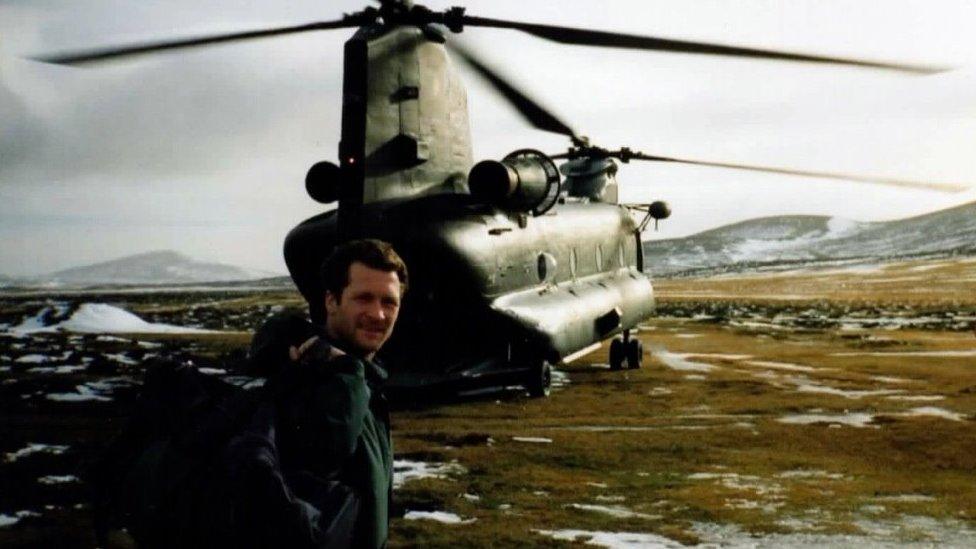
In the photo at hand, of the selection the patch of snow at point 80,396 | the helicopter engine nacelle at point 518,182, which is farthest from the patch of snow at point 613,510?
the patch of snow at point 80,396

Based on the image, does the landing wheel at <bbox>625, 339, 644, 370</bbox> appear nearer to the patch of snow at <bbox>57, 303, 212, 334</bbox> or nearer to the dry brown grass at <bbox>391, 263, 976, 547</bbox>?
the dry brown grass at <bbox>391, 263, 976, 547</bbox>

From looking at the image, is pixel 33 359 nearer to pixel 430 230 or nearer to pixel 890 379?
pixel 430 230

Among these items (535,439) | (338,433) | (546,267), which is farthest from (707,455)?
(338,433)

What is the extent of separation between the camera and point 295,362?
2.15 metres

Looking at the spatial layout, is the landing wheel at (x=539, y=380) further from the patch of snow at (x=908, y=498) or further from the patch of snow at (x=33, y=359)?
the patch of snow at (x=33, y=359)

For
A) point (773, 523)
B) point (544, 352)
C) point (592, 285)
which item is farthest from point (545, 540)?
point (592, 285)

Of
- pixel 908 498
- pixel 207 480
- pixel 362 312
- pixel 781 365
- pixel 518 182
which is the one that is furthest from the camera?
pixel 781 365

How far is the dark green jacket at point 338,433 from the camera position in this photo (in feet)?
6.54

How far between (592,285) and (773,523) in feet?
28.7

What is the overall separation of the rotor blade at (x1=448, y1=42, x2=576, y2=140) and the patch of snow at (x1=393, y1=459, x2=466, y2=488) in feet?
19.0

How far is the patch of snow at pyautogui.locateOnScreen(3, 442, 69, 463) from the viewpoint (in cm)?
846

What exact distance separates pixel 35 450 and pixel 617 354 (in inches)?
434

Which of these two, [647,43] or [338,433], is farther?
[647,43]

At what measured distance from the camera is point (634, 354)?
16984 millimetres
